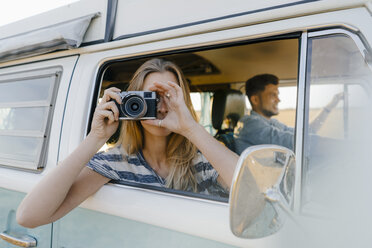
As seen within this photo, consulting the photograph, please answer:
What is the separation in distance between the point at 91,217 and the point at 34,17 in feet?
4.50

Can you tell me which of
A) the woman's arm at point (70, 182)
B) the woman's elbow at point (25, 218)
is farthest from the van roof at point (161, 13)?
the woman's elbow at point (25, 218)

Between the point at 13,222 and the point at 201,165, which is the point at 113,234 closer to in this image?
the point at 201,165

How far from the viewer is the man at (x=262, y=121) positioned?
7.77 ft

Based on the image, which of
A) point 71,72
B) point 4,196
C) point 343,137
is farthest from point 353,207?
point 4,196

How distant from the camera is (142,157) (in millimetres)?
1500

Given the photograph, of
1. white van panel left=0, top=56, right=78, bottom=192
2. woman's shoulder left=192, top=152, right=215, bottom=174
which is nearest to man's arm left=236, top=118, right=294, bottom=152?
woman's shoulder left=192, top=152, right=215, bottom=174

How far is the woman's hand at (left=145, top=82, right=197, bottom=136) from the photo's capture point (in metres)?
1.27

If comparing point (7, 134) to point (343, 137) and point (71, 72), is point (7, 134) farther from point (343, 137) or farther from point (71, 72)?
point (343, 137)

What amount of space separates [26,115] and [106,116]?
2.43 feet

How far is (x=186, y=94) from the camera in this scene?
1555 mm

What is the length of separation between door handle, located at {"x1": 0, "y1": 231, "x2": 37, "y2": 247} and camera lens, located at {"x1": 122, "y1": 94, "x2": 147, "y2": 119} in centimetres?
82

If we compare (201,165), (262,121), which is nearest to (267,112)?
(262,121)

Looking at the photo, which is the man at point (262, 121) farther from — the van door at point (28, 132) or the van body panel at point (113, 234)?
the van door at point (28, 132)

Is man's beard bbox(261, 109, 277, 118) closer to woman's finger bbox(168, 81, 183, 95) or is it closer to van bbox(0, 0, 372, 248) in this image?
van bbox(0, 0, 372, 248)
